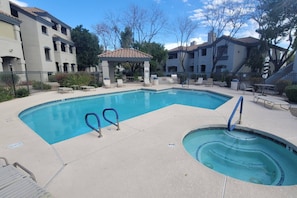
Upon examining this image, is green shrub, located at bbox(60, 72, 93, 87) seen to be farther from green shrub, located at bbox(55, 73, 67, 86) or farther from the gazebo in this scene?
the gazebo

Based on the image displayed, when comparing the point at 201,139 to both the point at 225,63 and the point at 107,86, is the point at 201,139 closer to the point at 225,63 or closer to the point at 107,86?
the point at 107,86

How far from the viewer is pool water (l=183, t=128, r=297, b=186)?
3281 mm

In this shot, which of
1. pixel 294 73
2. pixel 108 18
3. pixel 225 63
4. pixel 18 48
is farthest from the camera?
pixel 108 18

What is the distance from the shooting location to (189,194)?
231cm

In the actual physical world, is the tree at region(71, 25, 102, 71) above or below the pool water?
above

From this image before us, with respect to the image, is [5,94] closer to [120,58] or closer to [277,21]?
[120,58]

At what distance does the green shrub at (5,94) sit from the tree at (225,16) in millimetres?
23157

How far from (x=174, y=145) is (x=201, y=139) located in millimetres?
1507

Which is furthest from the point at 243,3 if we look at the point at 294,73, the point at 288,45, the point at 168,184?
the point at 168,184

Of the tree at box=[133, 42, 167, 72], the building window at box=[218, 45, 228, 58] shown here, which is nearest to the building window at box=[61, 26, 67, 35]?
the tree at box=[133, 42, 167, 72]

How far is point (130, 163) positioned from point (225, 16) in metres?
23.7

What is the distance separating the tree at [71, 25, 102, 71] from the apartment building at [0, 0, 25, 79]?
1227cm

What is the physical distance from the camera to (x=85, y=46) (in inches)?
1117

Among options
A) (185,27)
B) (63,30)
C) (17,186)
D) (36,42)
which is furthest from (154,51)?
(17,186)
